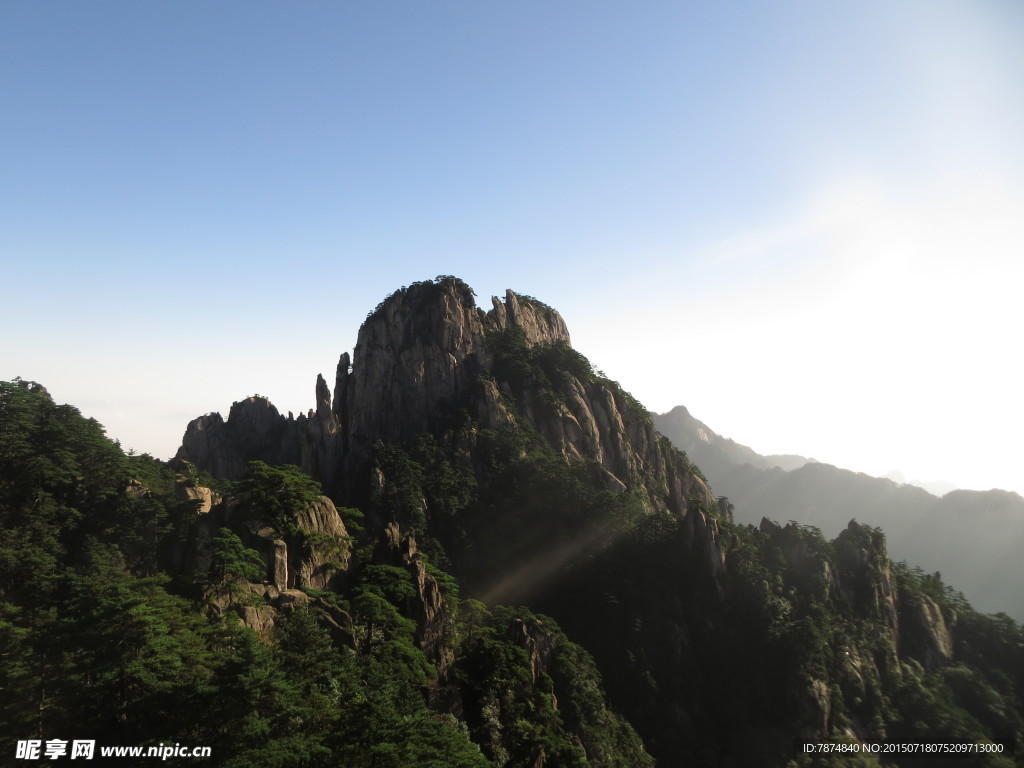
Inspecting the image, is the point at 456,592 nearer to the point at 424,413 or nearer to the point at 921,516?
the point at 424,413

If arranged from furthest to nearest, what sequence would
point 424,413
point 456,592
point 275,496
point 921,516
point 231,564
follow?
point 921,516 → point 424,413 → point 456,592 → point 275,496 → point 231,564

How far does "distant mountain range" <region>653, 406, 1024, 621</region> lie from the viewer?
132500mm

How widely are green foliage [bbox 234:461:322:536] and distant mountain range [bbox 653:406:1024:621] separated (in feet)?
502

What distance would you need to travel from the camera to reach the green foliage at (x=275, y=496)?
122 ft

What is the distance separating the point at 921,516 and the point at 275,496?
178m

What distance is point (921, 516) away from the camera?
15562cm

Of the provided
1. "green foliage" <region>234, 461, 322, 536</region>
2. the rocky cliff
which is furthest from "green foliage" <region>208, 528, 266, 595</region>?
the rocky cliff

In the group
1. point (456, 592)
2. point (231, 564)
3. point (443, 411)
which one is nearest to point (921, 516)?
point (443, 411)

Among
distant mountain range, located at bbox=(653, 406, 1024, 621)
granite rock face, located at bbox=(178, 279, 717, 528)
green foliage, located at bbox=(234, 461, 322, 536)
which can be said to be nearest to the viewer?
green foliage, located at bbox=(234, 461, 322, 536)

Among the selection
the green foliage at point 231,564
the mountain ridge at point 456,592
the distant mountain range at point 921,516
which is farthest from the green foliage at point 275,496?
the distant mountain range at point 921,516

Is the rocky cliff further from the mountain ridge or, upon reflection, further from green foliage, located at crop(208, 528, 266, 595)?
green foliage, located at crop(208, 528, 266, 595)

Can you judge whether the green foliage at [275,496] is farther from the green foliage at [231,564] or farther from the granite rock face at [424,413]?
the granite rock face at [424,413]

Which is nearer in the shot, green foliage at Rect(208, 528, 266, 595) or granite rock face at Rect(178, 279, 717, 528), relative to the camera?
green foliage at Rect(208, 528, 266, 595)

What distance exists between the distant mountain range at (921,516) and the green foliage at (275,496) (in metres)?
153
